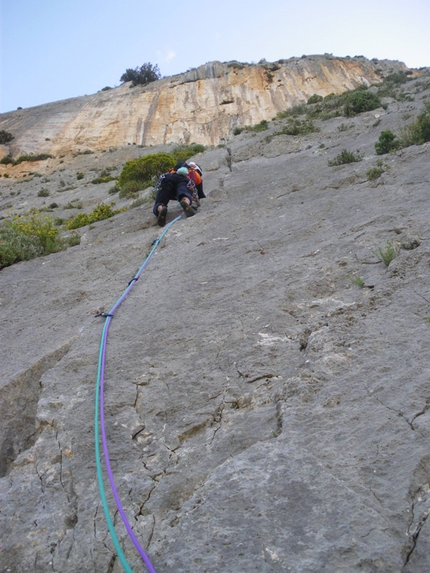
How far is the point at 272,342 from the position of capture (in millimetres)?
3648

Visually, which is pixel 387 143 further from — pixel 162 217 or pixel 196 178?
pixel 162 217

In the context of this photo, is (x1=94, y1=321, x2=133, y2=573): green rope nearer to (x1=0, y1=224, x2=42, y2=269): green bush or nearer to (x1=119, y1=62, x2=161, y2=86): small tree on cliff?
(x1=0, y1=224, x2=42, y2=269): green bush

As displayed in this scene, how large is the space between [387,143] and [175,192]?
12.1ft

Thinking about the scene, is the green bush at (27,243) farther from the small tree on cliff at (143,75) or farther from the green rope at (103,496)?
the small tree on cliff at (143,75)

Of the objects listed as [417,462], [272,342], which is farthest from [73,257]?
[417,462]

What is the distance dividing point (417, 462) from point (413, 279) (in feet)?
6.11

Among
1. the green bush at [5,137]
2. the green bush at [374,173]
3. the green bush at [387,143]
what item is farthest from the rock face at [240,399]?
the green bush at [5,137]

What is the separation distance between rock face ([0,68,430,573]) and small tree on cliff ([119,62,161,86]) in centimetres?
3441

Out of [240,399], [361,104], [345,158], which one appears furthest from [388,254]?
[361,104]

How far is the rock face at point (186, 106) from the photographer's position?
92.3 ft

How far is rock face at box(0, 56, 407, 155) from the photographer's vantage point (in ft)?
92.3

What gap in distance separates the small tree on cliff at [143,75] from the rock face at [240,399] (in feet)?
113

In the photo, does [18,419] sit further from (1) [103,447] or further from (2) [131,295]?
(2) [131,295]

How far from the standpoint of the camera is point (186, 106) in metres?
29.8
